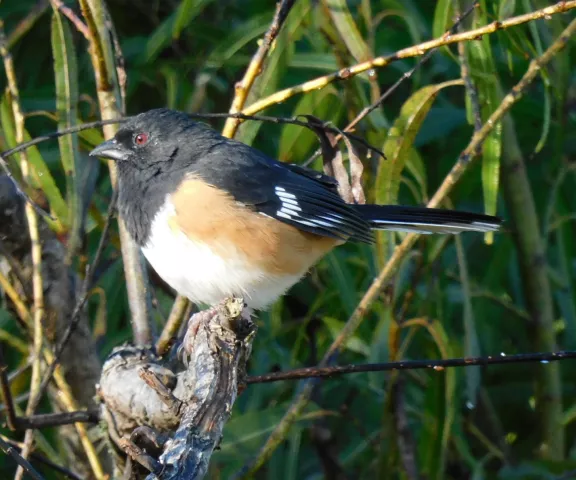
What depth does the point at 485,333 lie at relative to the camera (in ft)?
10.8

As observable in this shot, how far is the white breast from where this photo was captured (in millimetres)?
2305

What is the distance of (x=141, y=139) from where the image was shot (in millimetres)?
2543

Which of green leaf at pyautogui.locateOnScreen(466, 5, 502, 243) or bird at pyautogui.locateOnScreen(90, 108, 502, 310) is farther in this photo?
green leaf at pyautogui.locateOnScreen(466, 5, 502, 243)

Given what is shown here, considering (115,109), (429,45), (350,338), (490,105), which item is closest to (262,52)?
(429,45)

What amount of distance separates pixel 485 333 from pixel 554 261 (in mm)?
384

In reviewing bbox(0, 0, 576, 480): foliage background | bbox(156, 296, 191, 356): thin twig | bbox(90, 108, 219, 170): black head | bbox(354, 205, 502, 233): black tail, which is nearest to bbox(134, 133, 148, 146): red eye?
bbox(90, 108, 219, 170): black head

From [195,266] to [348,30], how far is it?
0.76 meters

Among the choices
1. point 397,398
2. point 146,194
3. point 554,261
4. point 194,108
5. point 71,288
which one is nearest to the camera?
point 146,194

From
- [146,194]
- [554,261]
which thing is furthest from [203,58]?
[554,261]

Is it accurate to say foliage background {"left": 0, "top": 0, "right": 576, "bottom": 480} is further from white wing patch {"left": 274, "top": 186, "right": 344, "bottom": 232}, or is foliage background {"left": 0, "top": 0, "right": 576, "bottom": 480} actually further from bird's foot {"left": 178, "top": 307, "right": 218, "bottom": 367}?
bird's foot {"left": 178, "top": 307, "right": 218, "bottom": 367}

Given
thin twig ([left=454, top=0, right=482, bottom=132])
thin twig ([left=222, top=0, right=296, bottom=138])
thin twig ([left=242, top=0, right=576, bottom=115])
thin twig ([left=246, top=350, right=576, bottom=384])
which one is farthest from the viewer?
thin twig ([left=454, top=0, right=482, bottom=132])

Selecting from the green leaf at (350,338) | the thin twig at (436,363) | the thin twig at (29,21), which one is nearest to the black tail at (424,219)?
the green leaf at (350,338)

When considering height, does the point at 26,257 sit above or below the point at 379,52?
below

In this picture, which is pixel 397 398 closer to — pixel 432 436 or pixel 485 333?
pixel 432 436
